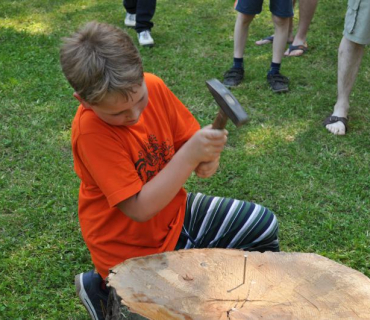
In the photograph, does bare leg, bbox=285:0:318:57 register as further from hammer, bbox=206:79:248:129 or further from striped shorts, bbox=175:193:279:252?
hammer, bbox=206:79:248:129

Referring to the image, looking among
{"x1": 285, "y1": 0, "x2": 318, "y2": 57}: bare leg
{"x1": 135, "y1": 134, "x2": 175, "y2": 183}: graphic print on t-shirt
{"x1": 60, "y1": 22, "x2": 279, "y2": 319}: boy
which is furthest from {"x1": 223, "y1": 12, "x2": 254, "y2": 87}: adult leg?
{"x1": 135, "y1": 134, "x2": 175, "y2": 183}: graphic print on t-shirt

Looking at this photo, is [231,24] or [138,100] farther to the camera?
[231,24]

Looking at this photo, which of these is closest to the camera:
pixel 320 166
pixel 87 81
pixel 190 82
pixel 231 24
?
pixel 87 81

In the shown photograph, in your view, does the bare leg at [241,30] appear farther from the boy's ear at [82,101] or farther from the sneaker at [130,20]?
the boy's ear at [82,101]

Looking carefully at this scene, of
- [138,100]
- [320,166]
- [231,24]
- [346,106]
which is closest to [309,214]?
[320,166]

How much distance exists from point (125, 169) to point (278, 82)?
2.62m

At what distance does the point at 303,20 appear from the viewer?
4.63 m

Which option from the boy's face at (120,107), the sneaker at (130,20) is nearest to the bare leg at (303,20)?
the sneaker at (130,20)

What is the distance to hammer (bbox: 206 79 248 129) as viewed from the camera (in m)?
1.53

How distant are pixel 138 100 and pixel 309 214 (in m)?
1.53

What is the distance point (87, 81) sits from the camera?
151 cm

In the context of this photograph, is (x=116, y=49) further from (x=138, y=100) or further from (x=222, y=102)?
(x=222, y=102)

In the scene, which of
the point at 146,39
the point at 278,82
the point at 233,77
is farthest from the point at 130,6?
the point at 278,82

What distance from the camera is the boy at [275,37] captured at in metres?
3.93
